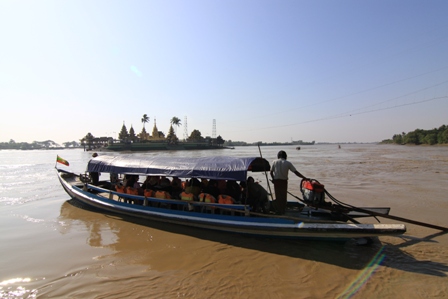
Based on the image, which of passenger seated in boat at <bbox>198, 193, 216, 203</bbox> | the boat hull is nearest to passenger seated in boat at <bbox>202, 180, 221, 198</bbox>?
passenger seated in boat at <bbox>198, 193, 216, 203</bbox>

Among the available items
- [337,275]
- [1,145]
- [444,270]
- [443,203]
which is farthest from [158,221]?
[1,145]

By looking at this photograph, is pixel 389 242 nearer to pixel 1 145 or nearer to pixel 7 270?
pixel 7 270

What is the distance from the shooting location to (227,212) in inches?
266

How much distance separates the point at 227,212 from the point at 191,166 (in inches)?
62.5

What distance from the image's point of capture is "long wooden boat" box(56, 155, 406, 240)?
527cm

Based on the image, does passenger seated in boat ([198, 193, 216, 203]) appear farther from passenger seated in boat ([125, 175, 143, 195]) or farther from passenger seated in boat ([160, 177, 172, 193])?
passenger seated in boat ([125, 175, 143, 195])

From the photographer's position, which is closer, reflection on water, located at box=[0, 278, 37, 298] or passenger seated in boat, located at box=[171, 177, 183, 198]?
reflection on water, located at box=[0, 278, 37, 298]

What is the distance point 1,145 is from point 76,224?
809 ft

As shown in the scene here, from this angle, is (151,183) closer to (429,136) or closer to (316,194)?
(316,194)

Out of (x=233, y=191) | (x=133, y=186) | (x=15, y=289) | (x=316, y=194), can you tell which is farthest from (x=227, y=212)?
(x=15, y=289)

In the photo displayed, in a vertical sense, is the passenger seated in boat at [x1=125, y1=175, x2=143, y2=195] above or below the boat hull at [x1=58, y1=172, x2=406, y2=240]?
above

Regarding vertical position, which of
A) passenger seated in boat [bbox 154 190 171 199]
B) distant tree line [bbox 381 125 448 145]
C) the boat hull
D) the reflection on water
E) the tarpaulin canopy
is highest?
distant tree line [bbox 381 125 448 145]

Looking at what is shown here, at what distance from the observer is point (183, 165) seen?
7219mm

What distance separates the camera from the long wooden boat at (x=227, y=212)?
527 centimetres
